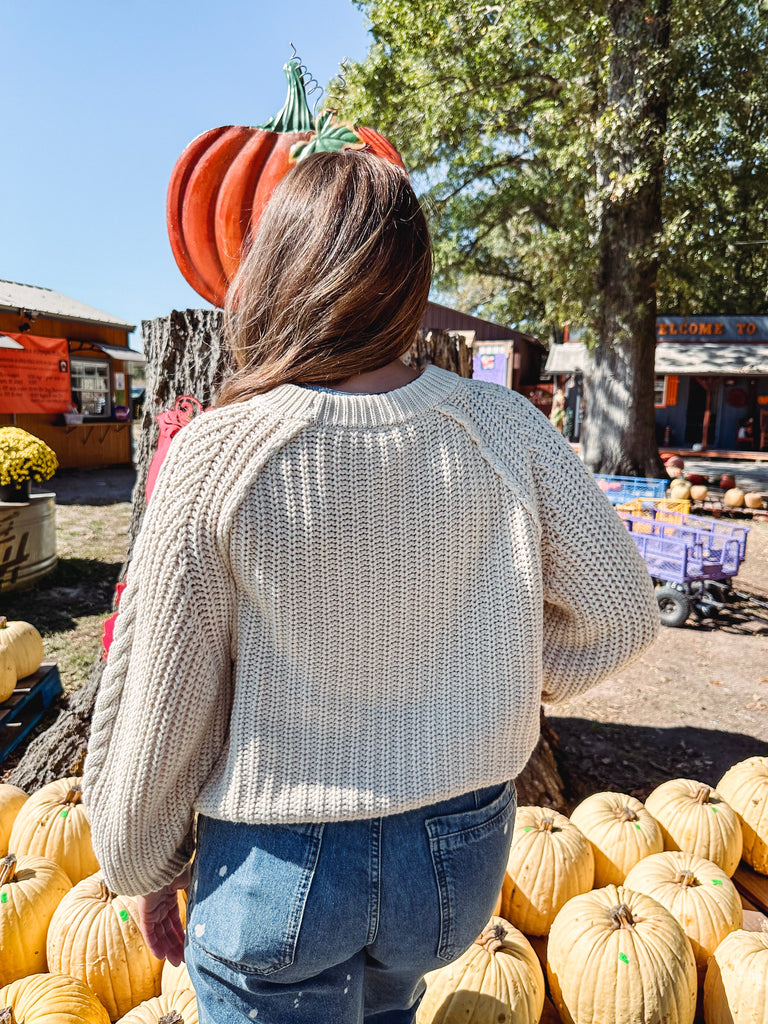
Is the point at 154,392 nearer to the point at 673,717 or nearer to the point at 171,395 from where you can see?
the point at 171,395

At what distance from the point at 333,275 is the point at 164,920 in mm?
1171

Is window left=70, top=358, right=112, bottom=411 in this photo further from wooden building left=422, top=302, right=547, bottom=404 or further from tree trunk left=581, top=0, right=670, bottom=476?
wooden building left=422, top=302, right=547, bottom=404

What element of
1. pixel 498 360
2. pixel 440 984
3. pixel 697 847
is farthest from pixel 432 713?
pixel 498 360

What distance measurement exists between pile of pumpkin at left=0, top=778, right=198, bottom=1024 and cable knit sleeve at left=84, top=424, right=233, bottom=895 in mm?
900

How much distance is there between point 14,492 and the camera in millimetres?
6250

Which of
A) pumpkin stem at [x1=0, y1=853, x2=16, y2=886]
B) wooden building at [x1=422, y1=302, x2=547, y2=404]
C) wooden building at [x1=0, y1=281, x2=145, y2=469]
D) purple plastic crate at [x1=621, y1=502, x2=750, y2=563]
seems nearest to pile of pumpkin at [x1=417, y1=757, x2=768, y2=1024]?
pumpkin stem at [x1=0, y1=853, x2=16, y2=886]

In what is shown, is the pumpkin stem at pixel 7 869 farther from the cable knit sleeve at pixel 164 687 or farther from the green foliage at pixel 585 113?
the green foliage at pixel 585 113

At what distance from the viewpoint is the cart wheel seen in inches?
243

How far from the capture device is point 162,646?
101 cm

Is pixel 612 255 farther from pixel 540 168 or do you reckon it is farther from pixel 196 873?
pixel 196 873

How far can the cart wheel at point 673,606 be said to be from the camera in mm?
6184

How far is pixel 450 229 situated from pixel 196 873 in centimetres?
1581

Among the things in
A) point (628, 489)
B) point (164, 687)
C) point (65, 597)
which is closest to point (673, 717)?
point (164, 687)

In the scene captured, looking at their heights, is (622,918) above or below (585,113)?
below
